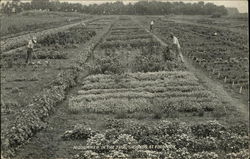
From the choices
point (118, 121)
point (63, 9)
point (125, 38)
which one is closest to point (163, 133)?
point (118, 121)

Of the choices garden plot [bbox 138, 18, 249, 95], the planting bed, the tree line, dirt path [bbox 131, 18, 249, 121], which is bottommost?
dirt path [bbox 131, 18, 249, 121]

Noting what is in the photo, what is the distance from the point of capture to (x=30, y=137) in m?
11.0

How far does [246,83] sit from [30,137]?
37.1 ft

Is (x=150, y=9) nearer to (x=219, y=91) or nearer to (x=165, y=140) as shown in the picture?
(x=219, y=91)

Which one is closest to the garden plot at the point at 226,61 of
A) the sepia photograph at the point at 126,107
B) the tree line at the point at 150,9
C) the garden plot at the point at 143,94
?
the sepia photograph at the point at 126,107

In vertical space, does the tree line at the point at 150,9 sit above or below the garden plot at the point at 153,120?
above

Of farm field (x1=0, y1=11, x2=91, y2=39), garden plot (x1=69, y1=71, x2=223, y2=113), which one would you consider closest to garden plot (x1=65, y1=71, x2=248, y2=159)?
garden plot (x1=69, y1=71, x2=223, y2=113)

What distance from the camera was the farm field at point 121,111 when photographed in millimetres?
10276

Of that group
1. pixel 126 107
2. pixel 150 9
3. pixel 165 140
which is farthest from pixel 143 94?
pixel 150 9

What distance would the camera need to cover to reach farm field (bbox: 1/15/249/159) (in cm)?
1028

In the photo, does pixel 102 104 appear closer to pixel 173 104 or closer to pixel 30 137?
pixel 173 104

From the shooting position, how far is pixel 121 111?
13.5 metres

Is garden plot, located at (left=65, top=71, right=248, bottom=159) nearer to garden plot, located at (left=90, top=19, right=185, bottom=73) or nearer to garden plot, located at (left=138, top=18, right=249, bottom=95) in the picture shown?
garden plot, located at (left=90, top=19, right=185, bottom=73)

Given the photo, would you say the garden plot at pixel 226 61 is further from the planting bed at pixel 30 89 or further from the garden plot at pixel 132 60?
the planting bed at pixel 30 89
